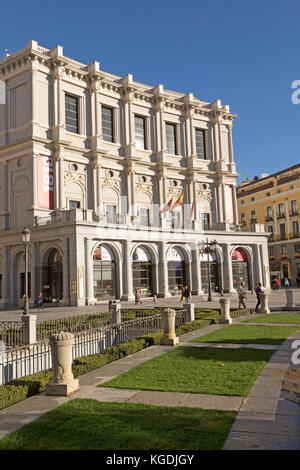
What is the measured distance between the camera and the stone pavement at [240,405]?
6246mm

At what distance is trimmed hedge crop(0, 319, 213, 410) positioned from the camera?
8.69m

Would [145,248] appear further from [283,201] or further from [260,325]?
[283,201]

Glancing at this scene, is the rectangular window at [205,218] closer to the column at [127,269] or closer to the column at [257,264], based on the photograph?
the column at [257,264]

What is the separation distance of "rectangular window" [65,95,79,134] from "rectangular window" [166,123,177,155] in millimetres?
12358

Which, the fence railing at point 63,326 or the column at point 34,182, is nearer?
the fence railing at point 63,326

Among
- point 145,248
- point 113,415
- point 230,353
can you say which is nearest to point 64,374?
point 113,415

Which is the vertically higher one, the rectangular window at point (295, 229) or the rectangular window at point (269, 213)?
the rectangular window at point (269, 213)

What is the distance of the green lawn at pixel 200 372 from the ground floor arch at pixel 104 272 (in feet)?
82.9

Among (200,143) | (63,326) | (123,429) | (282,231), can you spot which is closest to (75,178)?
(200,143)

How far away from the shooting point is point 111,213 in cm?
4412

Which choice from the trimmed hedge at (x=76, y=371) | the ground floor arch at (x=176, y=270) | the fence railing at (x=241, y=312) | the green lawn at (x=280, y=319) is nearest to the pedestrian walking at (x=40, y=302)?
the ground floor arch at (x=176, y=270)

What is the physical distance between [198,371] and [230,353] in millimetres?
2400

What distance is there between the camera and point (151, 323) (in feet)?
61.2

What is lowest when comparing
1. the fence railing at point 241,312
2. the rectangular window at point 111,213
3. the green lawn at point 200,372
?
the green lawn at point 200,372
